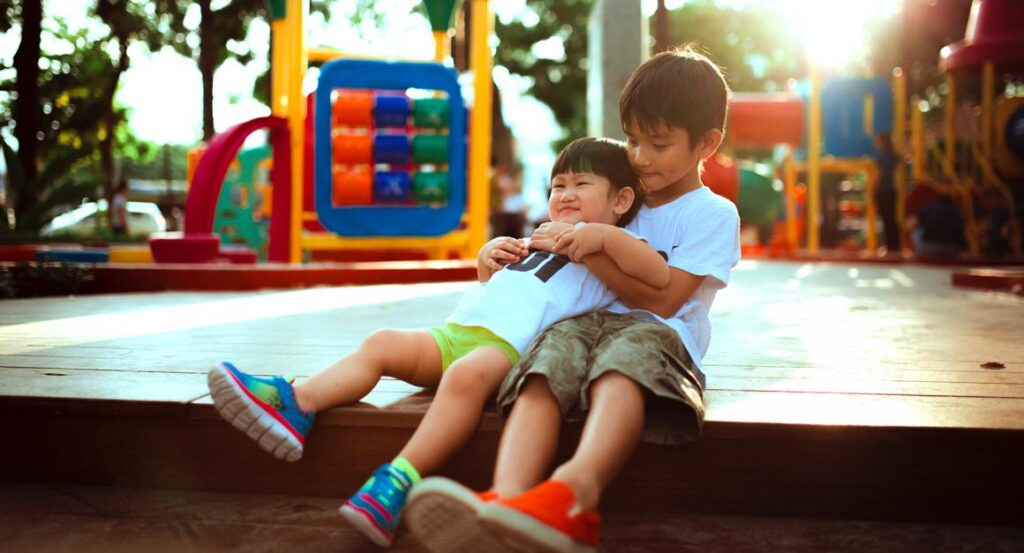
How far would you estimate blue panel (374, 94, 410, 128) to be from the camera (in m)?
7.57

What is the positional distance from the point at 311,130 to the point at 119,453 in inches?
276

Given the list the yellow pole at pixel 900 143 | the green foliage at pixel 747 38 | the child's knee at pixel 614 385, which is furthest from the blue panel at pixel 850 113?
the green foliage at pixel 747 38

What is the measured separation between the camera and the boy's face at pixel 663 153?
2.25m

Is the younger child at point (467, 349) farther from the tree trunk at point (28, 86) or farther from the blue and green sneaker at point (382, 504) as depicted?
the tree trunk at point (28, 86)

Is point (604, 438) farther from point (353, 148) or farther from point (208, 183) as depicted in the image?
point (353, 148)

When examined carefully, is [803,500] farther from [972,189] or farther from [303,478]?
[972,189]

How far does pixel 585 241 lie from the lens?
2129 millimetres

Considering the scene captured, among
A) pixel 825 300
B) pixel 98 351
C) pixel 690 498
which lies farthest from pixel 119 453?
pixel 825 300

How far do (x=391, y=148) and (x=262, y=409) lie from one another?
5825mm

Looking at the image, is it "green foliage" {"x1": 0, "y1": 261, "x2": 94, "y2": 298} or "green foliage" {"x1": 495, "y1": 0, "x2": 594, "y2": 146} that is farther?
"green foliage" {"x1": 495, "y1": 0, "x2": 594, "y2": 146}

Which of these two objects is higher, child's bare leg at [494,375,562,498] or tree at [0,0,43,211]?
tree at [0,0,43,211]

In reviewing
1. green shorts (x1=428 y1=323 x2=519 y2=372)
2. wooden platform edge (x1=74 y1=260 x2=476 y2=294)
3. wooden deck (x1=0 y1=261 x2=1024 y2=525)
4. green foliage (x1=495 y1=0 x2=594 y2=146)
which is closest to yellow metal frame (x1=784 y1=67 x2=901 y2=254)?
wooden platform edge (x1=74 y1=260 x2=476 y2=294)

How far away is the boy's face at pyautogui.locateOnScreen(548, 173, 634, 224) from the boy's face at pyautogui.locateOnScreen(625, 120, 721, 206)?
3.0 inches

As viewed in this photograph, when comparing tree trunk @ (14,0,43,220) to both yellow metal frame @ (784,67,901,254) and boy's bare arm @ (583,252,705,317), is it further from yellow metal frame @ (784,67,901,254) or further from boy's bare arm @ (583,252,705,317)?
boy's bare arm @ (583,252,705,317)
